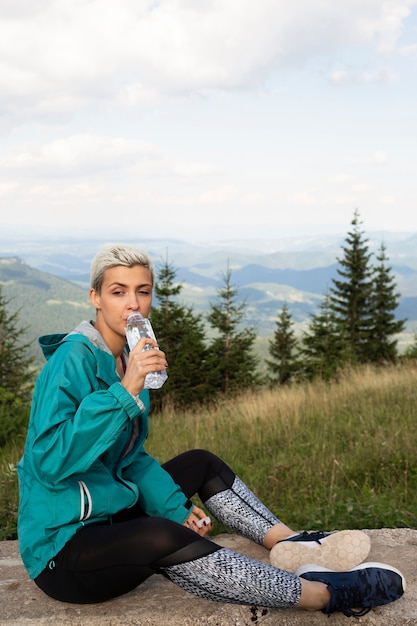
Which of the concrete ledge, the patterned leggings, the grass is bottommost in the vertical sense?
the grass

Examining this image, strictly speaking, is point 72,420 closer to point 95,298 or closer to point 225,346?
point 95,298

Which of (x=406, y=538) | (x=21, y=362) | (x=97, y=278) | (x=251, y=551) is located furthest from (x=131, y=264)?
(x=21, y=362)

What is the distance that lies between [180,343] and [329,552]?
1761 cm

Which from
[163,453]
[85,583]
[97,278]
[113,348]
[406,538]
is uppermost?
[97,278]

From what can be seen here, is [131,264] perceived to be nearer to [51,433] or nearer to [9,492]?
[51,433]

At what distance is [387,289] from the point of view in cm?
2953

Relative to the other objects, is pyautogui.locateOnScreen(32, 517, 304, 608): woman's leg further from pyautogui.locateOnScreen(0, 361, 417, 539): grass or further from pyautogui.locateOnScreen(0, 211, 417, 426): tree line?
pyautogui.locateOnScreen(0, 211, 417, 426): tree line

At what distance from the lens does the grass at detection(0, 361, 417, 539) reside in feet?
13.0

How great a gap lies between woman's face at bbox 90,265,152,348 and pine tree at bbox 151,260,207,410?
16932 mm

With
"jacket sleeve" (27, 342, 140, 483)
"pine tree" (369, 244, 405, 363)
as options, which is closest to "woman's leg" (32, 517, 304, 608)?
"jacket sleeve" (27, 342, 140, 483)

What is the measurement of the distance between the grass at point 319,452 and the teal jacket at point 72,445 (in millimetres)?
1600

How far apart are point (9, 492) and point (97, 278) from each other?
2.73m

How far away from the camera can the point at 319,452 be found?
515 cm

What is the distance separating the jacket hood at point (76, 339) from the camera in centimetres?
241
